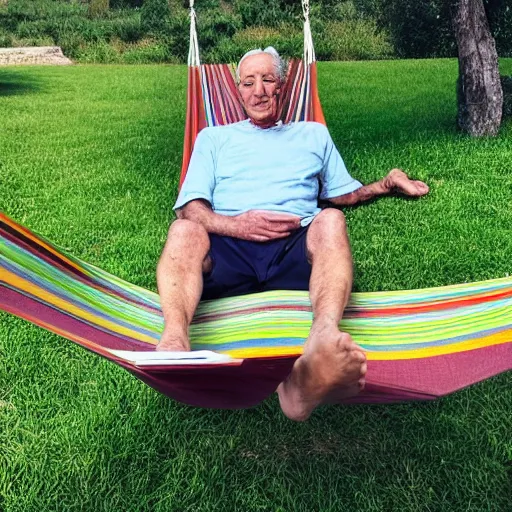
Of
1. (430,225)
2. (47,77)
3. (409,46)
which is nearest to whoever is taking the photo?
(430,225)

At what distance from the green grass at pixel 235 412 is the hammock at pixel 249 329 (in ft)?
0.90

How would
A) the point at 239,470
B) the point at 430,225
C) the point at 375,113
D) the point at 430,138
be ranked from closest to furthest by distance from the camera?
the point at 239,470 → the point at 430,225 → the point at 430,138 → the point at 375,113

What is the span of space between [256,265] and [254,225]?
0.44ft

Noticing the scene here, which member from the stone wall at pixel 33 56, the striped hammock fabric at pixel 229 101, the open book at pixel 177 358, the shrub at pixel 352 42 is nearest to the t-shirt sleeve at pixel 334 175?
the striped hammock fabric at pixel 229 101

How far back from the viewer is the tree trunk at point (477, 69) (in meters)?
5.51

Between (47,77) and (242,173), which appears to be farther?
(47,77)

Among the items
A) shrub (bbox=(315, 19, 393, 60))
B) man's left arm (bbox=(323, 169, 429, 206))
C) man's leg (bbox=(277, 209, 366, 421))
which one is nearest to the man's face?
man's left arm (bbox=(323, 169, 429, 206))

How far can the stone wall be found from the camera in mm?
14539

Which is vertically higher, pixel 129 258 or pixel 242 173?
pixel 242 173

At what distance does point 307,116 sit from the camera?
3.23 m

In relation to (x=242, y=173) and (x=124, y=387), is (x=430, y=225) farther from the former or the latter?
(x=124, y=387)

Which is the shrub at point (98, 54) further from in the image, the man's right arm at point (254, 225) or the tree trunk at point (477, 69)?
the man's right arm at point (254, 225)

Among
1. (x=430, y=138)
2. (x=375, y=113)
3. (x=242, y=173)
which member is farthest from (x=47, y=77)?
(x=242, y=173)

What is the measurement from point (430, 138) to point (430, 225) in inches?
85.9
